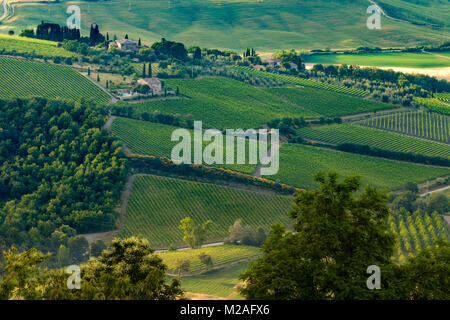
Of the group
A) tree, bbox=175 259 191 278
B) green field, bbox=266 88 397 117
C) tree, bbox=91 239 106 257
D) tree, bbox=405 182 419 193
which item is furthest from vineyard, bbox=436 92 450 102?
tree, bbox=91 239 106 257

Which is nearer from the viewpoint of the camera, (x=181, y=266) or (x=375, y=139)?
Answer: (x=181, y=266)

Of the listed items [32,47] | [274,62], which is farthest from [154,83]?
[274,62]

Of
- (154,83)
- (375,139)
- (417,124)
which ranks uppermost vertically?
(154,83)

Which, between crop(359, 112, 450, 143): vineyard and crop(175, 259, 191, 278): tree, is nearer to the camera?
crop(175, 259, 191, 278): tree

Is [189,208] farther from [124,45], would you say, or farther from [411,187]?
[124,45]

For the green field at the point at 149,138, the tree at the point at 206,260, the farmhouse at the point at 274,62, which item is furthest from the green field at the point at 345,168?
the farmhouse at the point at 274,62

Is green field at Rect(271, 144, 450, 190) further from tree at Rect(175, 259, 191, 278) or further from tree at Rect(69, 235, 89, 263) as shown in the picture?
tree at Rect(69, 235, 89, 263)
